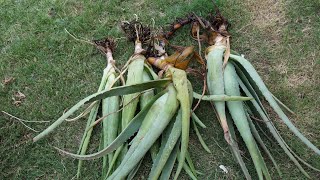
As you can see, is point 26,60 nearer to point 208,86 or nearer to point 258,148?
point 208,86

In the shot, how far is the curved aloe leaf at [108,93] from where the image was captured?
272cm

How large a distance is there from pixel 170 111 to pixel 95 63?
938mm

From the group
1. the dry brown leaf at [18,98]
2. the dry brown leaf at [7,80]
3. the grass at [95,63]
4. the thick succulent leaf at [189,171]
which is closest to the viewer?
the thick succulent leaf at [189,171]

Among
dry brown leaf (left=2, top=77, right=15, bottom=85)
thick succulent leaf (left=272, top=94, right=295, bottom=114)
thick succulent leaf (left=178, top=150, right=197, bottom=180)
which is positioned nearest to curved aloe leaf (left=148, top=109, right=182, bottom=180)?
thick succulent leaf (left=178, top=150, right=197, bottom=180)

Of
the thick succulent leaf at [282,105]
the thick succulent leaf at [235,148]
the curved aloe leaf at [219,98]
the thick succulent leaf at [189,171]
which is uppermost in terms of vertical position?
the curved aloe leaf at [219,98]

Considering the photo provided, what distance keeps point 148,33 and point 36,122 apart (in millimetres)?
1043

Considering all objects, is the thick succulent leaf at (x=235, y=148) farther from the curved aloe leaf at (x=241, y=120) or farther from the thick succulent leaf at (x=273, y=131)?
the thick succulent leaf at (x=273, y=131)

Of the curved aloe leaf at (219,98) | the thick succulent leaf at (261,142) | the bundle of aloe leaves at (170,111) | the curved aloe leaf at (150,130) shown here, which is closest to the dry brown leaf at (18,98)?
the bundle of aloe leaves at (170,111)

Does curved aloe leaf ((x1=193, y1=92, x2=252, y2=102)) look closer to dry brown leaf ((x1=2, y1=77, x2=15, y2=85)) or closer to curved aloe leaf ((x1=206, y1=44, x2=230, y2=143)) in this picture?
curved aloe leaf ((x1=206, y1=44, x2=230, y2=143))

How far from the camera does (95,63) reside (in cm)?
360

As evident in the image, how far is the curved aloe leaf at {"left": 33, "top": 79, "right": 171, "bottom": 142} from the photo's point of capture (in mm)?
2717

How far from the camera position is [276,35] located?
366 cm

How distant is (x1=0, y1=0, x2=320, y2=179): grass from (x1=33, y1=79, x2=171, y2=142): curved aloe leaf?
0.43 meters

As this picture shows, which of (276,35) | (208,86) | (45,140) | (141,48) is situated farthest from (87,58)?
(276,35)
